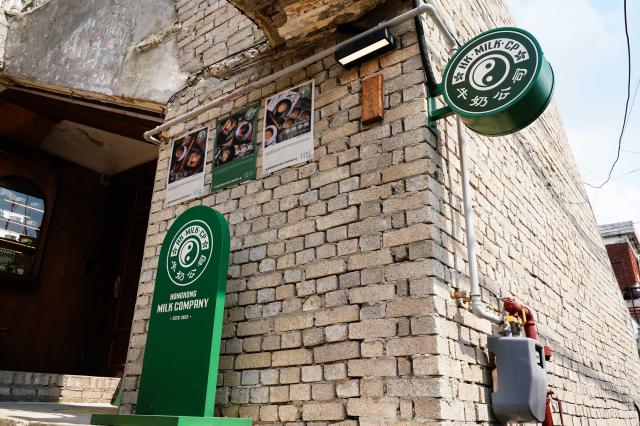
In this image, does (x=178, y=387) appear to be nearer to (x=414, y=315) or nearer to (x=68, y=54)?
(x=414, y=315)

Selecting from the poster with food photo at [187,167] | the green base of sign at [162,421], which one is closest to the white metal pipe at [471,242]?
the green base of sign at [162,421]

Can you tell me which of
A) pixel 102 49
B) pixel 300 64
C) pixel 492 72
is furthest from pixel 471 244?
pixel 102 49

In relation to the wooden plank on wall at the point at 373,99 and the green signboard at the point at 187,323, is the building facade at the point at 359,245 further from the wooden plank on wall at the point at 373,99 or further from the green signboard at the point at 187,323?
the green signboard at the point at 187,323

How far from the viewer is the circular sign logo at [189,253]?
3355 millimetres

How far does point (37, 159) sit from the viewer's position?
6.88 meters

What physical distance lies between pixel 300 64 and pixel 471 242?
178 centimetres

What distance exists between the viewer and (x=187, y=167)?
435 centimetres

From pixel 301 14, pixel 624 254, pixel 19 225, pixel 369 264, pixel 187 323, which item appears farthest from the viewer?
pixel 624 254

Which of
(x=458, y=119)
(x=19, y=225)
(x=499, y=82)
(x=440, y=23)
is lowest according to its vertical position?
(x=499, y=82)

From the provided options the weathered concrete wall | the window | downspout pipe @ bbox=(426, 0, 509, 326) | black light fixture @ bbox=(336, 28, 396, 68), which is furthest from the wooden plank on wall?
the window

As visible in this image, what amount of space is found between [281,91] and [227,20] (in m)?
1.28

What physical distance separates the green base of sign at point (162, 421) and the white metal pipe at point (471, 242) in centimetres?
148

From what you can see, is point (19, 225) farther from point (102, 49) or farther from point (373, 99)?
point (373, 99)

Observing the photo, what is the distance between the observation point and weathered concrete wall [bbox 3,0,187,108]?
16.5ft
